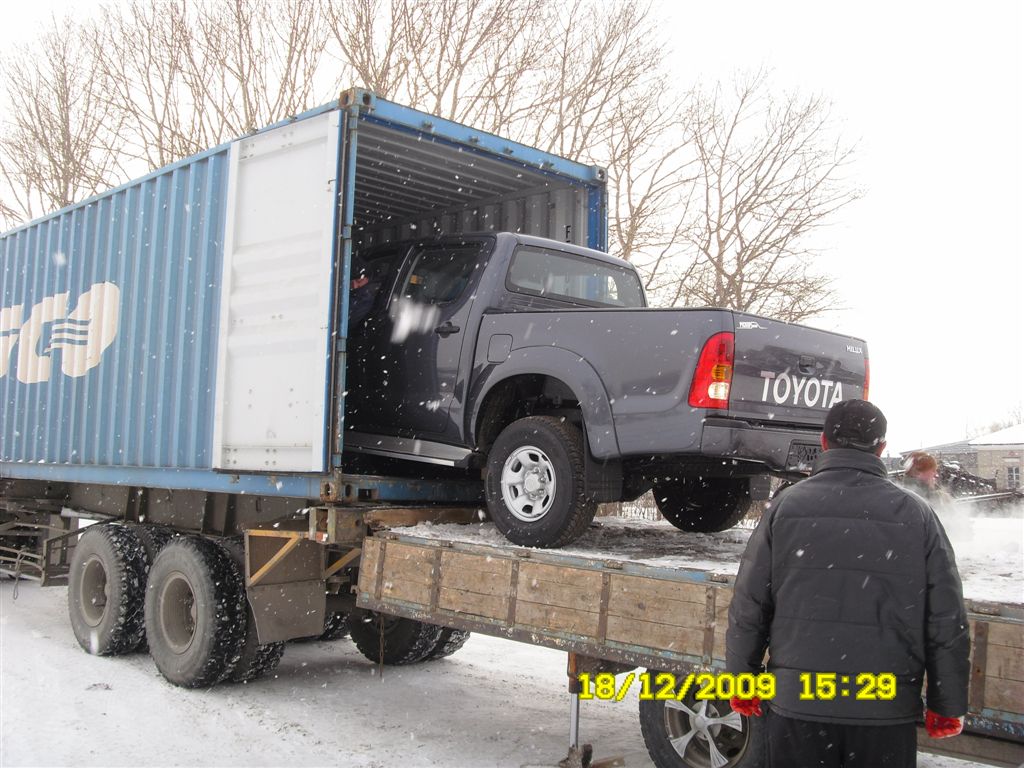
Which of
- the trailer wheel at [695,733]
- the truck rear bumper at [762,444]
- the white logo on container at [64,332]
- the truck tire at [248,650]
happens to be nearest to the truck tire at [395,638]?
the truck tire at [248,650]

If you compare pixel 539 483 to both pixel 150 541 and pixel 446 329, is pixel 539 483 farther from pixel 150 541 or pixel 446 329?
pixel 150 541

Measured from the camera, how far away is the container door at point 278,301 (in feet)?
18.0

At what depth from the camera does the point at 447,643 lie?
25.1 ft

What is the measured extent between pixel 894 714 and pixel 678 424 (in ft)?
6.52

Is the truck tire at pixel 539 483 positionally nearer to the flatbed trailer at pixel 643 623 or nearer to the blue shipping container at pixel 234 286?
the flatbed trailer at pixel 643 623

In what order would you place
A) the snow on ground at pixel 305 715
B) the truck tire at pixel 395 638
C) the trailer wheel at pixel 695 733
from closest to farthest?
1. the trailer wheel at pixel 695 733
2. the snow on ground at pixel 305 715
3. the truck tire at pixel 395 638

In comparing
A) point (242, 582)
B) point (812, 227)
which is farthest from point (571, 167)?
point (812, 227)

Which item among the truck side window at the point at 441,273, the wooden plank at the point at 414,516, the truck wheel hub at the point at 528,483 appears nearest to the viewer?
the truck wheel hub at the point at 528,483

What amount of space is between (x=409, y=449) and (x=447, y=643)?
8.21 ft

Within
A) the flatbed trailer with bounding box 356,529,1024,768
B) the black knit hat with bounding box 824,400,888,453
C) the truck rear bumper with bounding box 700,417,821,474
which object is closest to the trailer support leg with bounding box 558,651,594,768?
the flatbed trailer with bounding box 356,529,1024,768

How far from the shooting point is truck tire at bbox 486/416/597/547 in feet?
15.5

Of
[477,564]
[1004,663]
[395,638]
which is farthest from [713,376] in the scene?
[395,638]

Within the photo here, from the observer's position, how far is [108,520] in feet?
26.9

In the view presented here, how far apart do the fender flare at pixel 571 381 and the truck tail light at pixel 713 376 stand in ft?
1.60
